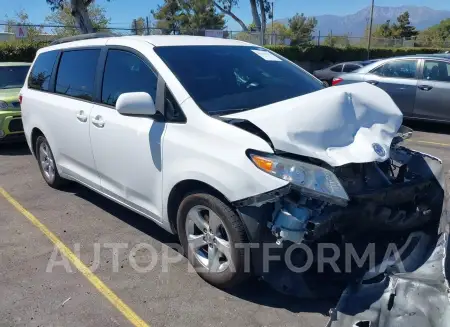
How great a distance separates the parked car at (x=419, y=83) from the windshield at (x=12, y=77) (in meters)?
6.32

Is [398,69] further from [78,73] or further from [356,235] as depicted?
[356,235]

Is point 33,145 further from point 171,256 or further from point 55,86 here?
point 171,256

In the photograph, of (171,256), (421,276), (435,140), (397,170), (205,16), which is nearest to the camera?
(421,276)

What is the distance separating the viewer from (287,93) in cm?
377

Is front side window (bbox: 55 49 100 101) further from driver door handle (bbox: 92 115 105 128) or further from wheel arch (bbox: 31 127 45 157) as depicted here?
wheel arch (bbox: 31 127 45 157)

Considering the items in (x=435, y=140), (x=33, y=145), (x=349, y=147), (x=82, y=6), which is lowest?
(x=435, y=140)

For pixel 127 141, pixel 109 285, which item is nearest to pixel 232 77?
pixel 127 141

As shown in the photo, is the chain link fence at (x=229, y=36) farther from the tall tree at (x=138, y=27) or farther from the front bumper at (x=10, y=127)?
the front bumper at (x=10, y=127)

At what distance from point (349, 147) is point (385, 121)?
476mm

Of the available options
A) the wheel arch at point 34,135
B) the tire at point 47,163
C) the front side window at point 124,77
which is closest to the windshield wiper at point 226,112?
the front side window at point 124,77

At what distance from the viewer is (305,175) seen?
271 cm

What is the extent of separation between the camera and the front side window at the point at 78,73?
170 inches

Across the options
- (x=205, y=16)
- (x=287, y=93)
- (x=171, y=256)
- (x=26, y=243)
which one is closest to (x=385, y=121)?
(x=287, y=93)

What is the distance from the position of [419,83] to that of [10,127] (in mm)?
7591
